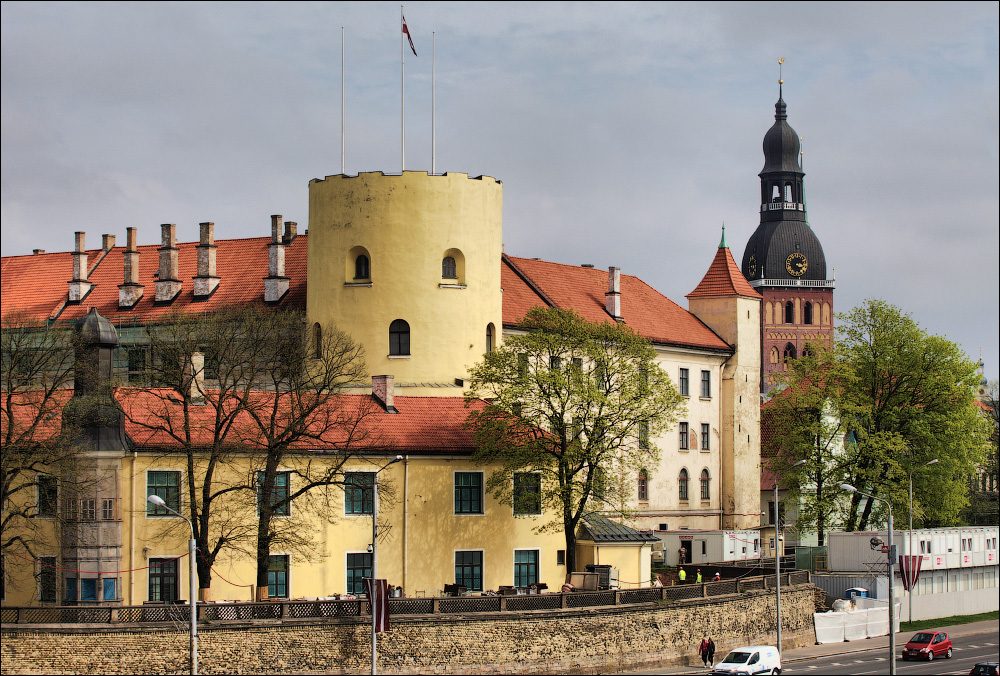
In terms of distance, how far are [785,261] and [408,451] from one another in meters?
118

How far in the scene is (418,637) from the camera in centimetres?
4853

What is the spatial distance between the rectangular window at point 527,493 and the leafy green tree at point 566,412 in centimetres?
5

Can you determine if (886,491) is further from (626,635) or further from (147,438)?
(147,438)

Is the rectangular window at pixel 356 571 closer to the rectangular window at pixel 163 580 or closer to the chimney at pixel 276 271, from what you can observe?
the rectangular window at pixel 163 580

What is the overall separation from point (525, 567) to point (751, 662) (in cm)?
1257

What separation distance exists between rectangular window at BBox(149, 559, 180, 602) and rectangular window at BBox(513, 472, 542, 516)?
1424 cm

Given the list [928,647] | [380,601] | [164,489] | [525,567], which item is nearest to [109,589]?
[164,489]

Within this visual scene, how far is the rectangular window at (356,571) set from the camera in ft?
189

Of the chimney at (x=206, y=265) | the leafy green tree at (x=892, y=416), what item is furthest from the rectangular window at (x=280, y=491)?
the leafy green tree at (x=892, y=416)

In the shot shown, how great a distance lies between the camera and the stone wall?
4372 cm

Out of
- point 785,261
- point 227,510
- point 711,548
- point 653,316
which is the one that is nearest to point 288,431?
point 227,510

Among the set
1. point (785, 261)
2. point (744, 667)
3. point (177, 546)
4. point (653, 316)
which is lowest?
point (744, 667)

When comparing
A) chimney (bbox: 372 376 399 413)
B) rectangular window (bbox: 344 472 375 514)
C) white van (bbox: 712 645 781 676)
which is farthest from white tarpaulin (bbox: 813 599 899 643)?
rectangular window (bbox: 344 472 375 514)

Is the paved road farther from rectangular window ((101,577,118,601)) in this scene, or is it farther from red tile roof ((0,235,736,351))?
red tile roof ((0,235,736,351))
